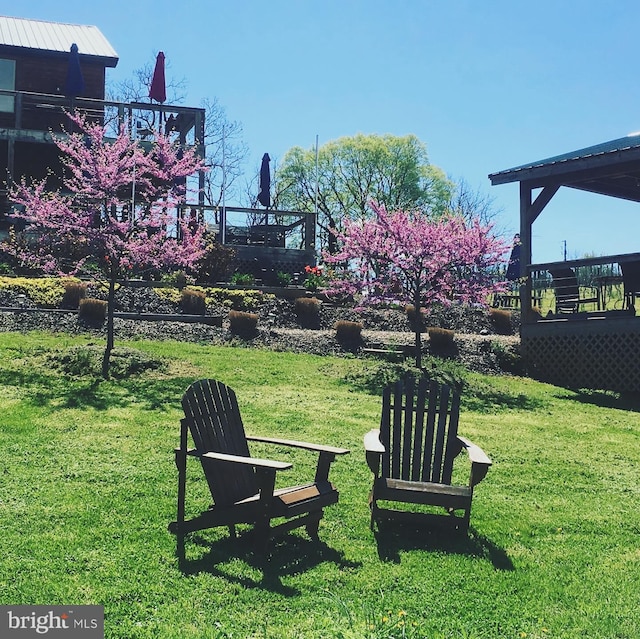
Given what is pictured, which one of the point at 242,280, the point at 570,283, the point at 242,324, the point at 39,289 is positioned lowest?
the point at 242,324

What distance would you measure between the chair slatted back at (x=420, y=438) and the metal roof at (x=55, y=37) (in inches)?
813

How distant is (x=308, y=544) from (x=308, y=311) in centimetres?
1106

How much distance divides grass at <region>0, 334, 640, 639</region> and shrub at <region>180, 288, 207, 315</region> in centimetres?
593

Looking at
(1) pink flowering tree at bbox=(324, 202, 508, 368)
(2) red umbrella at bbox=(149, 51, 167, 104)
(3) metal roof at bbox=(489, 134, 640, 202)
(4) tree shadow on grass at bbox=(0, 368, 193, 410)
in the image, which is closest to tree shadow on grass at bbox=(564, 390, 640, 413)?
(1) pink flowering tree at bbox=(324, 202, 508, 368)

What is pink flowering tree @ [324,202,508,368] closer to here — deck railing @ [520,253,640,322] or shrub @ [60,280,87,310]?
deck railing @ [520,253,640,322]

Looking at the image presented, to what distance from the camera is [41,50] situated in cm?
2228

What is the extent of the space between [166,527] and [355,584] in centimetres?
142

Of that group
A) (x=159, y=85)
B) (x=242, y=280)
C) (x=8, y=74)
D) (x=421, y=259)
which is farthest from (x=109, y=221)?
(x=8, y=74)

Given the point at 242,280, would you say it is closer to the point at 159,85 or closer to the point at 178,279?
the point at 178,279

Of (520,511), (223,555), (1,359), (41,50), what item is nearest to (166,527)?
(223,555)

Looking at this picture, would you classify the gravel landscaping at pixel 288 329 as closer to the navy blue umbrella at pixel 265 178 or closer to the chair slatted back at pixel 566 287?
the chair slatted back at pixel 566 287

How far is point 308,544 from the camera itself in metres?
4.69

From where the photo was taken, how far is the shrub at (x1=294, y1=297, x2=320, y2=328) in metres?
15.6

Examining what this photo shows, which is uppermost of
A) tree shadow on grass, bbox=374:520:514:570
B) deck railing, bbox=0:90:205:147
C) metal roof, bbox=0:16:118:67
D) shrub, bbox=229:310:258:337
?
metal roof, bbox=0:16:118:67
